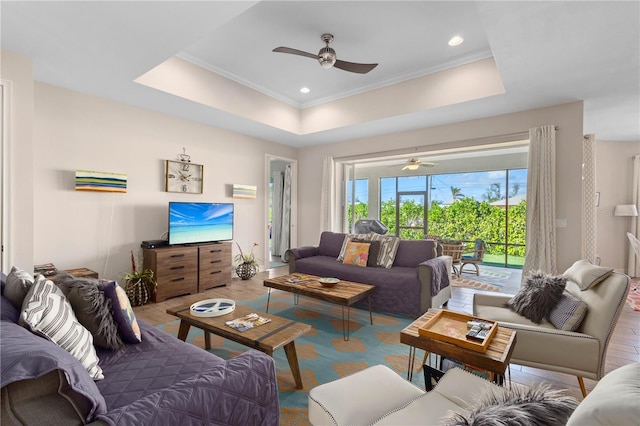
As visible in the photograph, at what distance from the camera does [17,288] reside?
1421 millimetres

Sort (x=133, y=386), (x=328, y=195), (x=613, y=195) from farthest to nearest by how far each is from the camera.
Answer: (x=328, y=195) < (x=613, y=195) < (x=133, y=386)

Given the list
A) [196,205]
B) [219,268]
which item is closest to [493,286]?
[219,268]

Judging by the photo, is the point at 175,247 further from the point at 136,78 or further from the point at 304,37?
the point at 304,37

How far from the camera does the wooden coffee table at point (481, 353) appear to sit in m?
1.50

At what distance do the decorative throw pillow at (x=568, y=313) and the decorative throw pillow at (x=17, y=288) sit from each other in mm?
3136

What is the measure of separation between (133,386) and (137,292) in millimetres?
2837

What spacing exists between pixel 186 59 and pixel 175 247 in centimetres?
252

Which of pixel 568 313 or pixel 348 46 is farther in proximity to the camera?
pixel 348 46

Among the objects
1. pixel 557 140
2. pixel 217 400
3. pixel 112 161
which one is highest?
pixel 557 140

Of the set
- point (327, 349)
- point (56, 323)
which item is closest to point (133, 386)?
point (56, 323)

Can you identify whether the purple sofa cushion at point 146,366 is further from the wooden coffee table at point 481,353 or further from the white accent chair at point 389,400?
the wooden coffee table at point 481,353

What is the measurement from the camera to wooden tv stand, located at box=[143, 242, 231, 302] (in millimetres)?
3932

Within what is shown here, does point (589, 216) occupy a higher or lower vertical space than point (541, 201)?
lower

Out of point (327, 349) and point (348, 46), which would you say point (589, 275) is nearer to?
point (327, 349)
